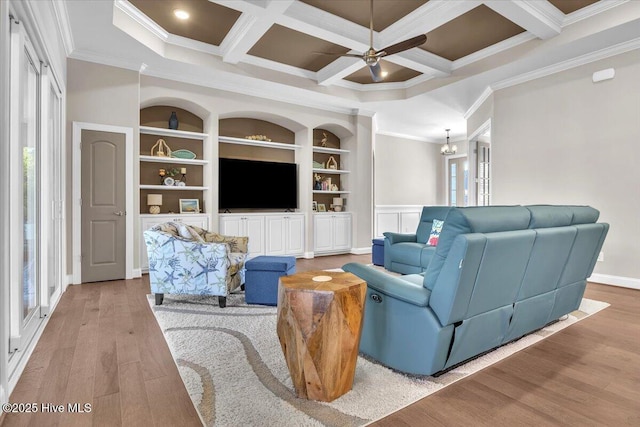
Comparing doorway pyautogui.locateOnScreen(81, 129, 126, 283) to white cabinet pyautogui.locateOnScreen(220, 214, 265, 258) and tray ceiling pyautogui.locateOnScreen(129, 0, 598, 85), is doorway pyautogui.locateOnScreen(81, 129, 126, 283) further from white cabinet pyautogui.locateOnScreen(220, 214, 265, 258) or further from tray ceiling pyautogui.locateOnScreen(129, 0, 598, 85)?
tray ceiling pyautogui.locateOnScreen(129, 0, 598, 85)

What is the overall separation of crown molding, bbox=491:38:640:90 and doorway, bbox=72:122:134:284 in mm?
5759

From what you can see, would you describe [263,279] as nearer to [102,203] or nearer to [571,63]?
[102,203]

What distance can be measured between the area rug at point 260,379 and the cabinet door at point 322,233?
11.9 ft

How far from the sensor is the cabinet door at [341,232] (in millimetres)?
6963

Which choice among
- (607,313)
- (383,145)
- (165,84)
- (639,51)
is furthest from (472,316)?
(383,145)

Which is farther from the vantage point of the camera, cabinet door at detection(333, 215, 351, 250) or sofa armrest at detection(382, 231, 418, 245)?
cabinet door at detection(333, 215, 351, 250)

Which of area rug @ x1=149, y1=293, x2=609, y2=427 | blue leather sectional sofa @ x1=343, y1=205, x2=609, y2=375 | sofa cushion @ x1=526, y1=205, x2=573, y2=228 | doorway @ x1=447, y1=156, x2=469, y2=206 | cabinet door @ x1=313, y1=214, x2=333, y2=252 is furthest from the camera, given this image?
doorway @ x1=447, y1=156, x2=469, y2=206

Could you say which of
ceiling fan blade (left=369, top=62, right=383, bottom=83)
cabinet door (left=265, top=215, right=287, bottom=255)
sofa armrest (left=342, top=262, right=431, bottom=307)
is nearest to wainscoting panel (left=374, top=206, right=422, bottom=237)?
cabinet door (left=265, top=215, right=287, bottom=255)

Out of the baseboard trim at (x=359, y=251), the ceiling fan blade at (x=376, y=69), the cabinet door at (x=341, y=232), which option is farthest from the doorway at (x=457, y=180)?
the ceiling fan blade at (x=376, y=69)

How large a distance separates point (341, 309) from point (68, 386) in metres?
1.64

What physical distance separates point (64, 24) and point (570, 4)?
5.54 meters

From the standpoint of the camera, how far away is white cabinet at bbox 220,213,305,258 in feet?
18.9

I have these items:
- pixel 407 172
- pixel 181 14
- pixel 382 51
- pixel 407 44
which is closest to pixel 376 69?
pixel 382 51

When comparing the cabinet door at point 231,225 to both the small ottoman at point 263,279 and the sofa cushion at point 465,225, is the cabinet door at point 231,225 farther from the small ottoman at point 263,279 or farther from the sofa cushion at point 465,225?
A: the sofa cushion at point 465,225
